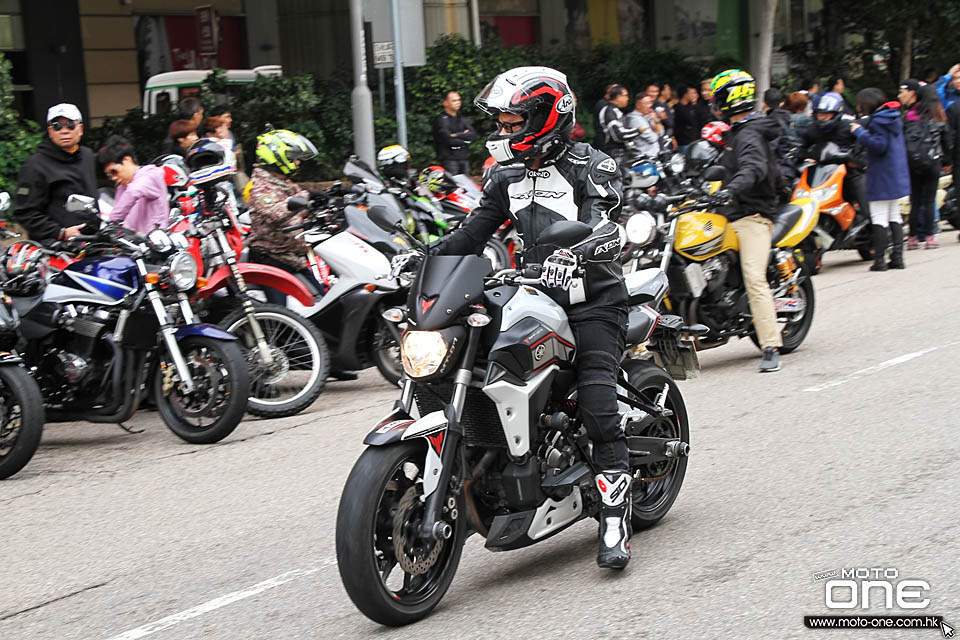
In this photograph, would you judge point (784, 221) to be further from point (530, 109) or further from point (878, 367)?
point (530, 109)

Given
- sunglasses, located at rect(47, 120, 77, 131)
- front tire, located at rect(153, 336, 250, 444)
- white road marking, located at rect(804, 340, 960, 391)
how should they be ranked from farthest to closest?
sunglasses, located at rect(47, 120, 77, 131) < white road marking, located at rect(804, 340, 960, 391) < front tire, located at rect(153, 336, 250, 444)

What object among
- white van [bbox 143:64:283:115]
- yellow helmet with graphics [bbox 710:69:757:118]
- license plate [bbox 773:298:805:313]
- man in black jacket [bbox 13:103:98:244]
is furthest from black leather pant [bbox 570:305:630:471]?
white van [bbox 143:64:283:115]

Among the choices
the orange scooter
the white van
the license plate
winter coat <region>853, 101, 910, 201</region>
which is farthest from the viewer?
the white van

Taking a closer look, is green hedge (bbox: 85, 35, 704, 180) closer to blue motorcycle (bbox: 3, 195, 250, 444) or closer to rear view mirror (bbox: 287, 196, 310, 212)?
rear view mirror (bbox: 287, 196, 310, 212)

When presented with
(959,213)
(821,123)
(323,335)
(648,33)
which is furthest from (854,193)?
(648,33)

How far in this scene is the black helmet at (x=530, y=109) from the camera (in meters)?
4.89

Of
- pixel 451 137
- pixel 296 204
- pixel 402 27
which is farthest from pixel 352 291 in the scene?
pixel 451 137

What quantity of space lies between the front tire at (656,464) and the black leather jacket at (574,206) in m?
0.51

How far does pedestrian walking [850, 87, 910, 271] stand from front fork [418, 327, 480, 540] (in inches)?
414

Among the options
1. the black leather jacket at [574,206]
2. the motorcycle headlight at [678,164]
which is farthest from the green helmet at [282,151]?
the motorcycle headlight at [678,164]

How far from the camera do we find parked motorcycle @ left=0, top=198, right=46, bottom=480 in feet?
23.5

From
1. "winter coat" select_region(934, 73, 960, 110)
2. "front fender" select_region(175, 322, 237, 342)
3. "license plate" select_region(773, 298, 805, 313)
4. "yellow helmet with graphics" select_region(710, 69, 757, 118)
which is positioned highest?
"winter coat" select_region(934, 73, 960, 110)

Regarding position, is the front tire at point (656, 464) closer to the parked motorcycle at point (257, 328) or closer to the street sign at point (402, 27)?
the parked motorcycle at point (257, 328)

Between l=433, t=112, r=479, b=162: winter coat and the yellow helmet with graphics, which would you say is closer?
the yellow helmet with graphics
